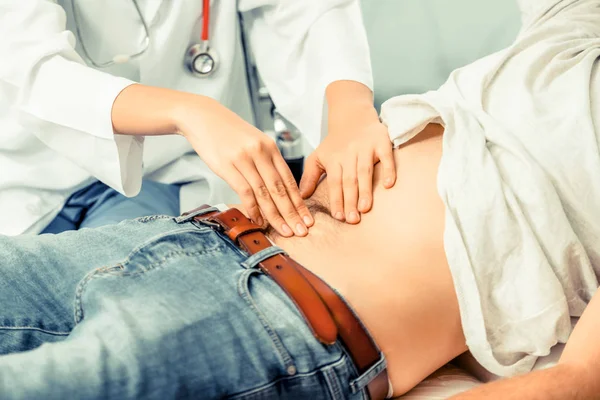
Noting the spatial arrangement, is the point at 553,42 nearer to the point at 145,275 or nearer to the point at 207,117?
the point at 207,117

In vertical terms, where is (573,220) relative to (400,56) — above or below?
below

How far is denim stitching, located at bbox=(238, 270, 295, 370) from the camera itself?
59 cm

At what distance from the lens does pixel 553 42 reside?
85cm

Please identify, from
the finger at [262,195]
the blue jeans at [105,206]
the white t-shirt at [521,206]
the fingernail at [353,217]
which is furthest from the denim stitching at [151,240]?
the blue jeans at [105,206]

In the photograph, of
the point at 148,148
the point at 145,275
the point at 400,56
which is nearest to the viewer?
the point at 145,275

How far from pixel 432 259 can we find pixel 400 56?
87 cm

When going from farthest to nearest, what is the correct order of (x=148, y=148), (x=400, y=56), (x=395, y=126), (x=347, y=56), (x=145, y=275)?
(x=400, y=56), (x=148, y=148), (x=347, y=56), (x=395, y=126), (x=145, y=275)

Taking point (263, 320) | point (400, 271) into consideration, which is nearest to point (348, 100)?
point (400, 271)

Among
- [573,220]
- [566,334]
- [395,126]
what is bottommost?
[566,334]

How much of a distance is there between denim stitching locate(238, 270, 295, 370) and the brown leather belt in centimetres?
3

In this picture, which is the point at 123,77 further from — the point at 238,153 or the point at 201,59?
the point at 238,153

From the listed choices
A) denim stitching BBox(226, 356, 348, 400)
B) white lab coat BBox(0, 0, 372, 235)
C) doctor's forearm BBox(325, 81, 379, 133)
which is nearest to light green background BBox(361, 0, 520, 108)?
white lab coat BBox(0, 0, 372, 235)

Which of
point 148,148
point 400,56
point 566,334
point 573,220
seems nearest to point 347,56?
point 400,56

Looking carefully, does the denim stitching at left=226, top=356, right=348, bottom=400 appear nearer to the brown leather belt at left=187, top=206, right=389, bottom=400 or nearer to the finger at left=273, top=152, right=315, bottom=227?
the brown leather belt at left=187, top=206, right=389, bottom=400
